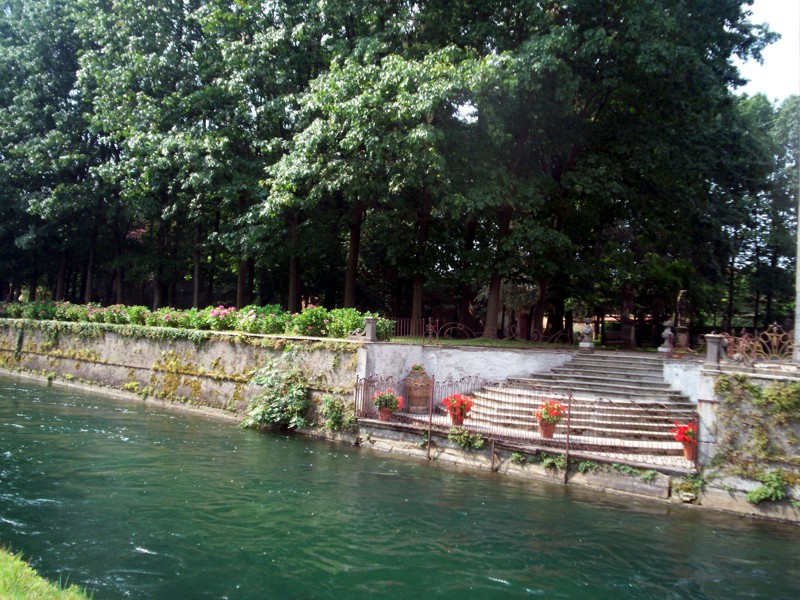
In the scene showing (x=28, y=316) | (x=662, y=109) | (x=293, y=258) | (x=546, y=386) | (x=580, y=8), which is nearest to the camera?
(x=546, y=386)

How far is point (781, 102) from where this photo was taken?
31.4m

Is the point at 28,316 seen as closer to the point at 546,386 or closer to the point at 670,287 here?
the point at 546,386

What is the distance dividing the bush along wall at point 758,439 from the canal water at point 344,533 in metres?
0.67

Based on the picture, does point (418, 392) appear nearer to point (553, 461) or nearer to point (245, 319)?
point (553, 461)

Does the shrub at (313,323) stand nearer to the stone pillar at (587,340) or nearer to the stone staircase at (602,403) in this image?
the stone staircase at (602,403)

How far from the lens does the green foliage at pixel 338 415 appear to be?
51.3ft

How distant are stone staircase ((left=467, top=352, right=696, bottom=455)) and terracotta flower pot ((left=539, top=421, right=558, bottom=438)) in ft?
1.38

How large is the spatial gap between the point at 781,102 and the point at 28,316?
116ft

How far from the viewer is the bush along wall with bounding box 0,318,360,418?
16.6 m

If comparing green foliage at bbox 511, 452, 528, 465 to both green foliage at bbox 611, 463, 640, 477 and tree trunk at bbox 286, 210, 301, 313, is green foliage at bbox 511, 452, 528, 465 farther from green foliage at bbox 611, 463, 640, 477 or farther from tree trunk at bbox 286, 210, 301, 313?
tree trunk at bbox 286, 210, 301, 313

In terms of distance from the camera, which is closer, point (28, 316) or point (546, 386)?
point (546, 386)

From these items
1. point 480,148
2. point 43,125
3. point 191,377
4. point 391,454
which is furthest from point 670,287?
point 43,125

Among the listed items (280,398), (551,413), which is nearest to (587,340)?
(551,413)

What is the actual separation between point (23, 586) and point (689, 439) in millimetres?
10185
